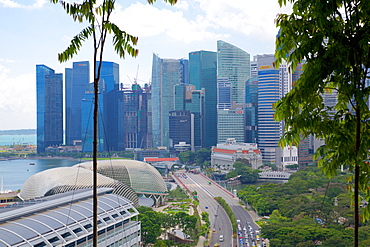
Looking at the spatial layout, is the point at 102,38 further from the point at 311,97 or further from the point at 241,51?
the point at 241,51

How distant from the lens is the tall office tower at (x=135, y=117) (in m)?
64.6

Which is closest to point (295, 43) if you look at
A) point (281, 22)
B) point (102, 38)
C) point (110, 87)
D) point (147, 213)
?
point (281, 22)

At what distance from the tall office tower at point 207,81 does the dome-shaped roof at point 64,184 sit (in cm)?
3502

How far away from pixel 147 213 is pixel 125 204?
445cm

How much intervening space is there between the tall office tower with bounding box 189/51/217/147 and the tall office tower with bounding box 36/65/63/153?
25.5 metres

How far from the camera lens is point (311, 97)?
203cm

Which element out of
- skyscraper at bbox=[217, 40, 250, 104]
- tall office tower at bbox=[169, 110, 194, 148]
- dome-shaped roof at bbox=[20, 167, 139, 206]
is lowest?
dome-shaped roof at bbox=[20, 167, 139, 206]

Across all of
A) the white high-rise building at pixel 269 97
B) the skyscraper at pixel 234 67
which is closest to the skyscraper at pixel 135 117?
the skyscraper at pixel 234 67

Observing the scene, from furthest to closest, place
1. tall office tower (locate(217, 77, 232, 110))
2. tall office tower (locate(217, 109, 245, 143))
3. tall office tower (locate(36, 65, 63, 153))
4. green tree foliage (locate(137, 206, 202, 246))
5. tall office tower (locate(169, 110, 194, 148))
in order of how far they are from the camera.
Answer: tall office tower (locate(36, 65, 63, 153)) → tall office tower (locate(217, 77, 232, 110)) → tall office tower (locate(169, 110, 194, 148)) → tall office tower (locate(217, 109, 245, 143)) → green tree foliage (locate(137, 206, 202, 246))

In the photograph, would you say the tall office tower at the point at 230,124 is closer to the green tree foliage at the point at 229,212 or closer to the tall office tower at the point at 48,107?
the green tree foliage at the point at 229,212

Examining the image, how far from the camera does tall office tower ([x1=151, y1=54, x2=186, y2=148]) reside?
6406 cm

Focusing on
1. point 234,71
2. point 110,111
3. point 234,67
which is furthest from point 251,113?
point 110,111

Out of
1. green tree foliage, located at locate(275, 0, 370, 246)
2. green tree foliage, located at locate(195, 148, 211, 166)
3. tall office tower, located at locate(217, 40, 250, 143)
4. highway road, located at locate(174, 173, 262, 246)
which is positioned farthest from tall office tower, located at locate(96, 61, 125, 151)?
green tree foliage, located at locate(275, 0, 370, 246)

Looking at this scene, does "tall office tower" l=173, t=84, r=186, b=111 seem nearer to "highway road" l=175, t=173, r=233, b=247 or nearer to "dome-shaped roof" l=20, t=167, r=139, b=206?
"highway road" l=175, t=173, r=233, b=247
